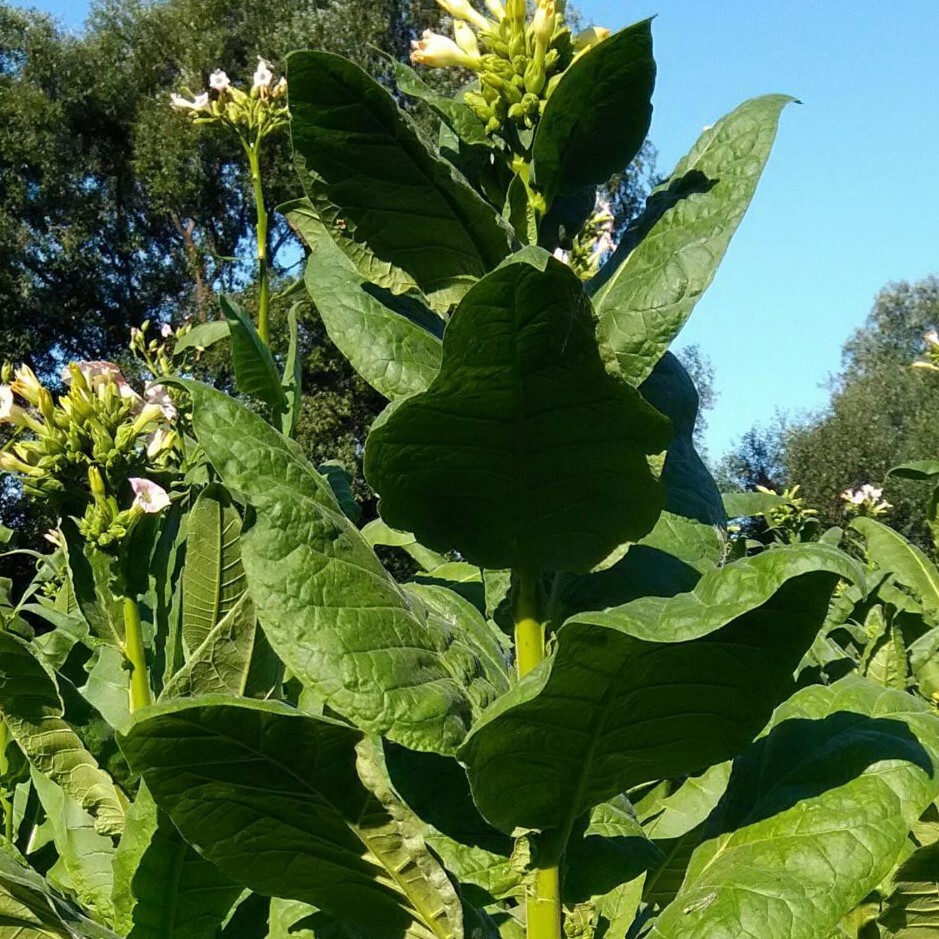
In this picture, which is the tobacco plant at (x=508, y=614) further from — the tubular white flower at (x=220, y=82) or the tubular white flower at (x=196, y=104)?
the tubular white flower at (x=196, y=104)

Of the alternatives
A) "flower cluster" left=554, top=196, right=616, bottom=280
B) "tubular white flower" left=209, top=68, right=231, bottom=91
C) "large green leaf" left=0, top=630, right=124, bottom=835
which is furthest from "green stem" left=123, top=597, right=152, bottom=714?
"tubular white flower" left=209, top=68, right=231, bottom=91

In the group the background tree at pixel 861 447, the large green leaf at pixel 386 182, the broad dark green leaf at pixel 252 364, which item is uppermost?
the background tree at pixel 861 447

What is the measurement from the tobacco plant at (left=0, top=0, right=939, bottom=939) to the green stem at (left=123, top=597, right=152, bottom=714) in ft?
1.18

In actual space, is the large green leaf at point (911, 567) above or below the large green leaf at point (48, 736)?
above

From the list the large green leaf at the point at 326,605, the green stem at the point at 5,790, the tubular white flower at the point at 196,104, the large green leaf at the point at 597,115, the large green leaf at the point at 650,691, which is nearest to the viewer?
the large green leaf at the point at 650,691

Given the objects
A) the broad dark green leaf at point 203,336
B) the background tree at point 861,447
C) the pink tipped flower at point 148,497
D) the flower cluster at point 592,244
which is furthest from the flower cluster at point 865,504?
the background tree at point 861,447

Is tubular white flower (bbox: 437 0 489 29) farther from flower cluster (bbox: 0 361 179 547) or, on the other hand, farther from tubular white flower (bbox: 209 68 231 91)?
tubular white flower (bbox: 209 68 231 91)

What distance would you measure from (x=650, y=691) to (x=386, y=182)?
54 cm

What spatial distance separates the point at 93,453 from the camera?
194cm

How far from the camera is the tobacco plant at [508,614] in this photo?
935mm

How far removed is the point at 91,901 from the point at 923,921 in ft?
4.14

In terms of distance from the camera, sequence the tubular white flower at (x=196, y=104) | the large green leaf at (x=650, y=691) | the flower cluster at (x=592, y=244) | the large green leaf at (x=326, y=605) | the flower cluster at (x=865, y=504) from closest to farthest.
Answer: the large green leaf at (x=650, y=691)
the large green leaf at (x=326, y=605)
the flower cluster at (x=592, y=244)
the tubular white flower at (x=196, y=104)
the flower cluster at (x=865, y=504)

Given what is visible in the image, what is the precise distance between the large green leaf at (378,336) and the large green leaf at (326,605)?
191mm

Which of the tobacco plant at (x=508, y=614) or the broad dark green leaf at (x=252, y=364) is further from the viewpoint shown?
the broad dark green leaf at (x=252, y=364)
